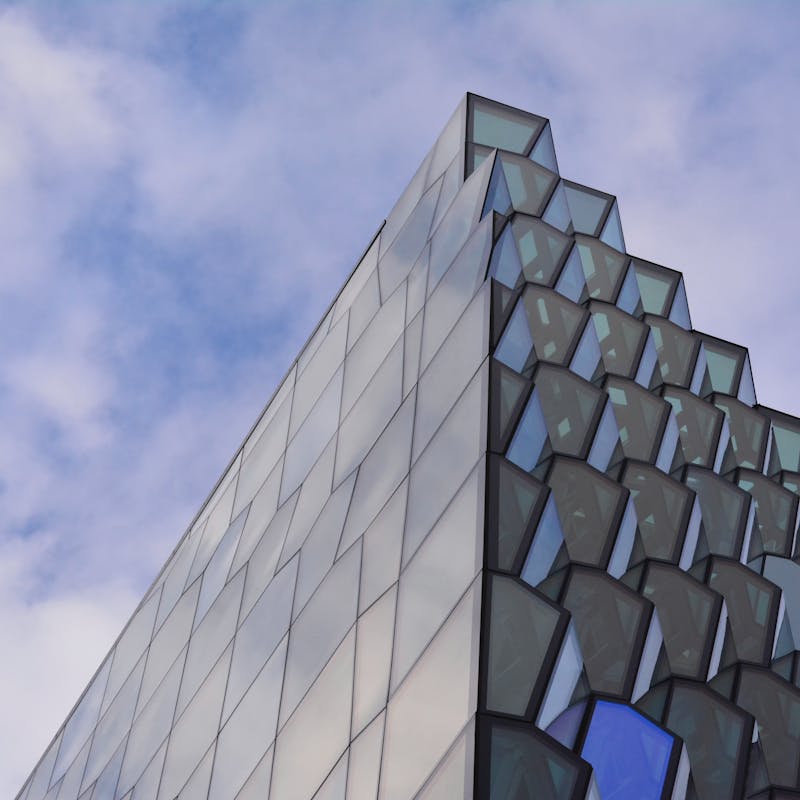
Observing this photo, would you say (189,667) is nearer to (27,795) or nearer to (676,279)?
(676,279)

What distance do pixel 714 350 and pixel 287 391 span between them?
9.40m

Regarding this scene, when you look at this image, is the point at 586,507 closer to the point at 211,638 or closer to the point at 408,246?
the point at 408,246

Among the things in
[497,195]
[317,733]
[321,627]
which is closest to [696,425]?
[497,195]

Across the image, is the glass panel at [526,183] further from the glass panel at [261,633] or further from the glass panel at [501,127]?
the glass panel at [261,633]

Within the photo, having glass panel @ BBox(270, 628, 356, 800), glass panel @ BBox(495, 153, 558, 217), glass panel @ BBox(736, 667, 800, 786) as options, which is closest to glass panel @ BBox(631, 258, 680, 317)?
glass panel @ BBox(495, 153, 558, 217)

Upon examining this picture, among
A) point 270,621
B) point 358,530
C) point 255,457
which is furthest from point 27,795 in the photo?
point 358,530

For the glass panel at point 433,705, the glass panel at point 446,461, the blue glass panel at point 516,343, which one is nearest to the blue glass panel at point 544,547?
the glass panel at point 446,461

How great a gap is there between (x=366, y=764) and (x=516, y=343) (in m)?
5.67

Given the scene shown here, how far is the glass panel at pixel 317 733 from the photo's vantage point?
12797 millimetres

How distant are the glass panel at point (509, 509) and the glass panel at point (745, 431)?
10864 mm

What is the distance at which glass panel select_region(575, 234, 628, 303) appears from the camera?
21484 millimetres

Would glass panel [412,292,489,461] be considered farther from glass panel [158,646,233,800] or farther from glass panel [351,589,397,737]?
glass panel [158,646,233,800]

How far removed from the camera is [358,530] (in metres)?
15.2

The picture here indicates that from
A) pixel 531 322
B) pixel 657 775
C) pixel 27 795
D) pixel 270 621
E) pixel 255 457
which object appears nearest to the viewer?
pixel 657 775
